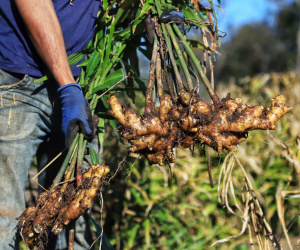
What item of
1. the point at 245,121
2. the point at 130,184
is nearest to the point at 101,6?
the point at 245,121

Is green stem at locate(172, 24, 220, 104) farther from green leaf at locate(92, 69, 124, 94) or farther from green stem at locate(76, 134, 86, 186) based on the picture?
green stem at locate(76, 134, 86, 186)

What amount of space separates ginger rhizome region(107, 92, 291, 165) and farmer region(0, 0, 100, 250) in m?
0.22

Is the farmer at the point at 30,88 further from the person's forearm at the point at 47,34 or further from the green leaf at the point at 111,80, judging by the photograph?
the green leaf at the point at 111,80

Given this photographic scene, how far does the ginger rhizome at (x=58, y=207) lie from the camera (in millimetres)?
1448

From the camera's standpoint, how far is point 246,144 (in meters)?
3.67

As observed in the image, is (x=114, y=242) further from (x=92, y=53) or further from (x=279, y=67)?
(x=279, y=67)

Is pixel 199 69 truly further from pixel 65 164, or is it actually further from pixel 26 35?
pixel 26 35

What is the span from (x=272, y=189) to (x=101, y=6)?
2.26m

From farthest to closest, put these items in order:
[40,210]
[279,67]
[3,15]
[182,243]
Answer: [279,67], [182,243], [3,15], [40,210]

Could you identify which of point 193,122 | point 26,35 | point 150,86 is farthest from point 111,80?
point 193,122

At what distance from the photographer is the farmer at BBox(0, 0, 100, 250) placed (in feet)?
5.21

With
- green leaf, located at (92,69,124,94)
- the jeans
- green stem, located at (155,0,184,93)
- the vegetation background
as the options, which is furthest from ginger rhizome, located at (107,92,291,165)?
the vegetation background

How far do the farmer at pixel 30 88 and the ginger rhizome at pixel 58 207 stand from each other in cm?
19

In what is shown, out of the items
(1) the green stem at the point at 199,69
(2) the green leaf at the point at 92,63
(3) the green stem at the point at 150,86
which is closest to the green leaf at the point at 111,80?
(2) the green leaf at the point at 92,63
